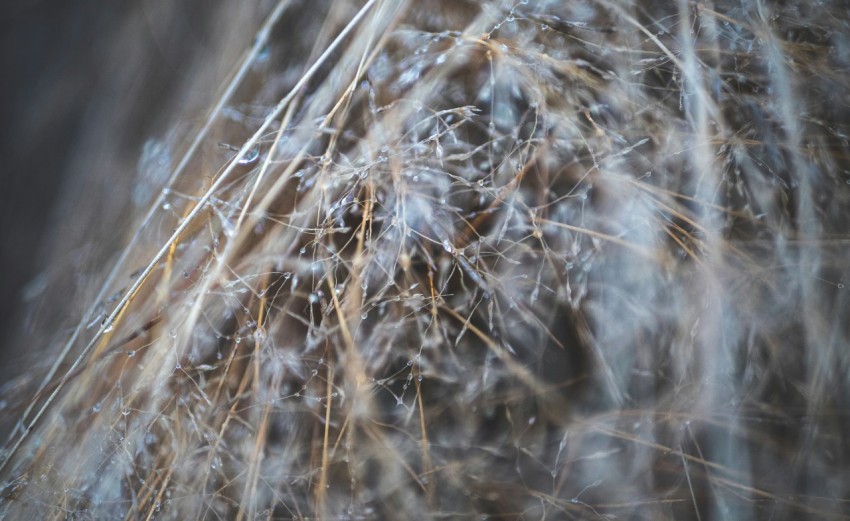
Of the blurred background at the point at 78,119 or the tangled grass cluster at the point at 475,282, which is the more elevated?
the blurred background at the point at 78,119

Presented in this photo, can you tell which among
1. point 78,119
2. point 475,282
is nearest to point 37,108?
point 78,119

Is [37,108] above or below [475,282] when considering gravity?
above

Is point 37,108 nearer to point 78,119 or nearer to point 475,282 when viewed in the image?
point 78,119

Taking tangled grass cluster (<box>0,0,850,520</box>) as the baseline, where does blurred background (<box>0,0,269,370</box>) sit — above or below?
above

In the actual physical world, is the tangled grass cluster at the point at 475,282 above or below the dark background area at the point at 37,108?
below

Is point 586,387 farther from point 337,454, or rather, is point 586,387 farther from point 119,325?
point 119,325

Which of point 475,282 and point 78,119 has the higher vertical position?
point 78,119

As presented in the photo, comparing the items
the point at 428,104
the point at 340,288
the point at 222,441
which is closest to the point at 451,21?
the point at 428,104

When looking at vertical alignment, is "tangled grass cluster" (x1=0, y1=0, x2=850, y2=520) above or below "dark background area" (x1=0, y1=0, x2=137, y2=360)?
below
